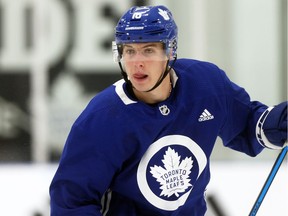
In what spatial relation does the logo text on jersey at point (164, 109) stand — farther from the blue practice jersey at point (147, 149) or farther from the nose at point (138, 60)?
the nose at point (138, 60)

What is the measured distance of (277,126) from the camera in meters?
2.53

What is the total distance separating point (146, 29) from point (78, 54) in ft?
7.78

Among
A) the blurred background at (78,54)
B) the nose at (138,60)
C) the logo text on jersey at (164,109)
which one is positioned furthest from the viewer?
the blurred background at (78,54)

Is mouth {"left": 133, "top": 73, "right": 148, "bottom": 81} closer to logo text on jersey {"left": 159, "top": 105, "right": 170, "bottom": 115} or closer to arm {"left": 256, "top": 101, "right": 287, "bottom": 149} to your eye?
logo text on jersey {"left": 159, "top": 105, "right": 170, "bottom": 115}

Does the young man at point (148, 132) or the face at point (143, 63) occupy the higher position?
the face at point (143, 63)

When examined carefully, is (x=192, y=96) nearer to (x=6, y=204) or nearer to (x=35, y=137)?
(x=6, y=204)

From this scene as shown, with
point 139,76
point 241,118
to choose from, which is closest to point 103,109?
point 139,76

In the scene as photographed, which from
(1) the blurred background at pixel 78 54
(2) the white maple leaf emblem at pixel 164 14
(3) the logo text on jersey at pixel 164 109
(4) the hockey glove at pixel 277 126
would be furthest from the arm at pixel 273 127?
(1) the blurred background at pixel 78 54

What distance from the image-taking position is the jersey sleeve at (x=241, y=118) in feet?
8.49

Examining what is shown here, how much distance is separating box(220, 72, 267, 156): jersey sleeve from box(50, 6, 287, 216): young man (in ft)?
0.04

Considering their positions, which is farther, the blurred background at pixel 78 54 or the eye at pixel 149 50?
the blurred background at pixel 78 54

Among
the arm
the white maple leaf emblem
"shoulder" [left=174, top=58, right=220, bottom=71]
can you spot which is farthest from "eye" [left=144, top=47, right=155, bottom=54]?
the arm

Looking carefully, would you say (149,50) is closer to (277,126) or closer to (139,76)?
(139,76)

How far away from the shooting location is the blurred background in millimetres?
4395
